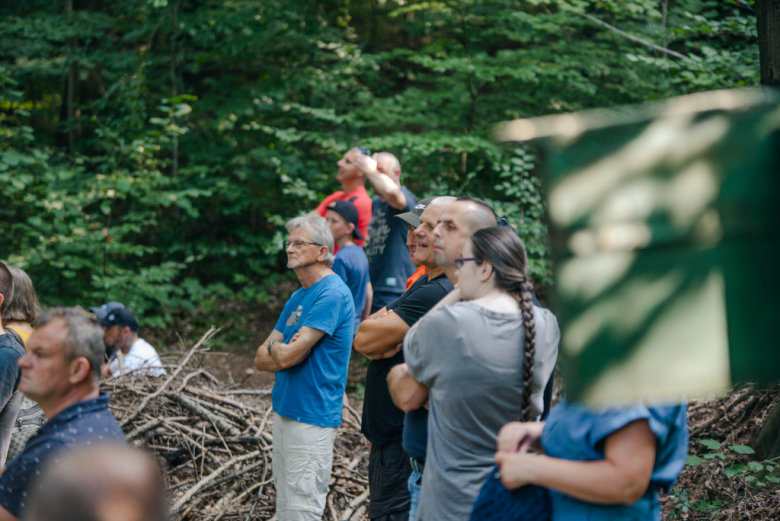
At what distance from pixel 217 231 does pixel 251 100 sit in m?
2.51

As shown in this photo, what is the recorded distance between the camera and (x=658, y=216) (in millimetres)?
1260

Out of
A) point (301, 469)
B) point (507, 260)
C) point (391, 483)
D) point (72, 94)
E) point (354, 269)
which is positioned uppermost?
point (507, 260)

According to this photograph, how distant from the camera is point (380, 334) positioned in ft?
9.89

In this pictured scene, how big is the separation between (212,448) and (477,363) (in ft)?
11.1

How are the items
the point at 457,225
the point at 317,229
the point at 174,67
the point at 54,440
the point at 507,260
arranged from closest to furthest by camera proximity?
the point at 54,440, the point at 507,260, the point at 457,225, the point at 317,229, the point at 174,67

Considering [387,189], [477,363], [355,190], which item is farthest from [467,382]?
[355,190]

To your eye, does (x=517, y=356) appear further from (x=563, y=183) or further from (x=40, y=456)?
(x=40, y=456)

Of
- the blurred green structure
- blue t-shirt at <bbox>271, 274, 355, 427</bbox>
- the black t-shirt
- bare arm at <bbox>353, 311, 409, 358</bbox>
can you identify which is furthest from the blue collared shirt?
the blurred green structure

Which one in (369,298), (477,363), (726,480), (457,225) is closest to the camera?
(477,363)

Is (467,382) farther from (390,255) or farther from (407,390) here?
(390,255)

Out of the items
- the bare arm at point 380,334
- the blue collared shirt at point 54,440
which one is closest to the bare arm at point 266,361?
the bare arm at point 380,334

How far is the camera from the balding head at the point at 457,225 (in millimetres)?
2592

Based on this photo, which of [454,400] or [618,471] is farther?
[454,400]

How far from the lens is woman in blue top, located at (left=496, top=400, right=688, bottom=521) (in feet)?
5.32
